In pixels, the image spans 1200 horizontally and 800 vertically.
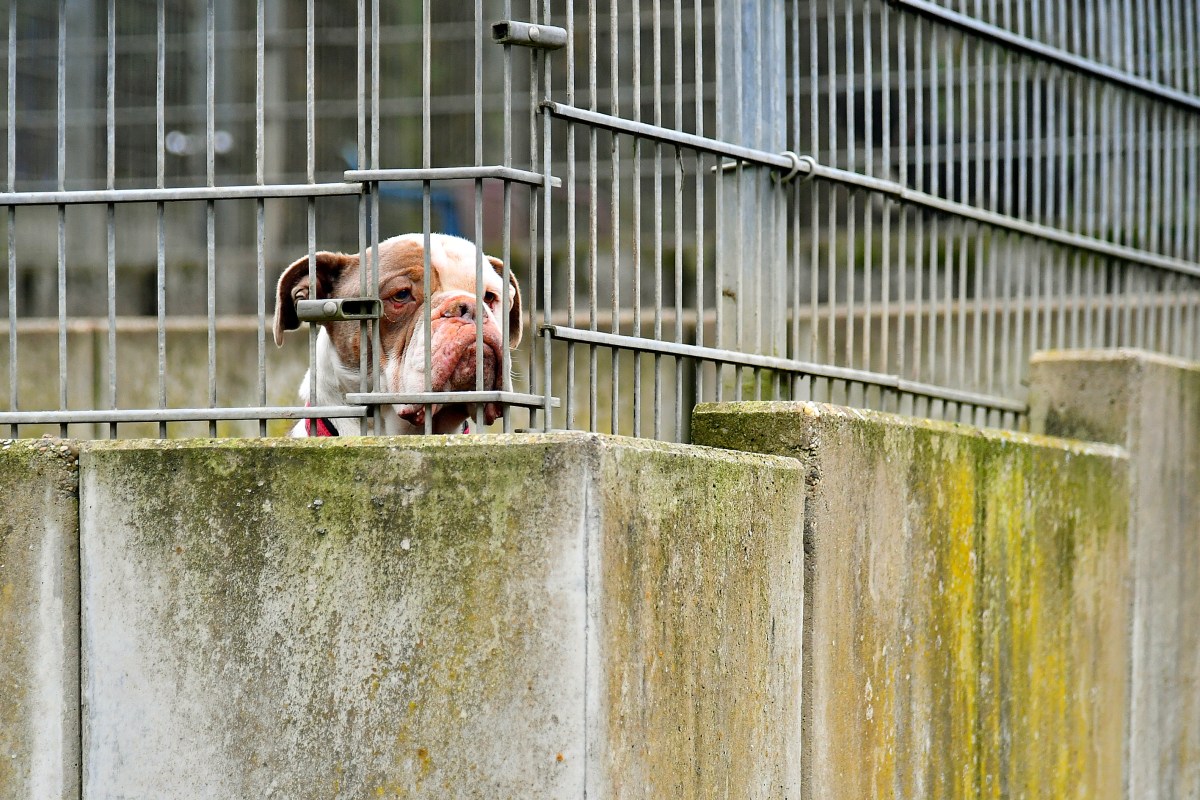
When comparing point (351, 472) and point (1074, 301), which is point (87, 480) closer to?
point (351, 472)

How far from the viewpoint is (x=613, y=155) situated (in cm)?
378

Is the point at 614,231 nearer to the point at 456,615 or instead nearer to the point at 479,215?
the point at 479,215

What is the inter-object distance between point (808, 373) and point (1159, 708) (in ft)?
8.44

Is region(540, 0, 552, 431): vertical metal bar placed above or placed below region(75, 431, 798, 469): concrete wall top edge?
above

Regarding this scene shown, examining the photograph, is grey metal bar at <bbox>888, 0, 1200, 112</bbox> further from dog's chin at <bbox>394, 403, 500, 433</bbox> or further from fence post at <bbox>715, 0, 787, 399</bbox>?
dog's chin at <bbox>394, 403, 500, 433</bbox>

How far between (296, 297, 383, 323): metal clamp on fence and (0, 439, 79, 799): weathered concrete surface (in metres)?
0.63

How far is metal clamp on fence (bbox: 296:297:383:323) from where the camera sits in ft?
11.5

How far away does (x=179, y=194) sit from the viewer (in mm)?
3689

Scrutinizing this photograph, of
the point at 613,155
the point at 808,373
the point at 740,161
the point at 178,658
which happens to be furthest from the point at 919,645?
the point at 178,658

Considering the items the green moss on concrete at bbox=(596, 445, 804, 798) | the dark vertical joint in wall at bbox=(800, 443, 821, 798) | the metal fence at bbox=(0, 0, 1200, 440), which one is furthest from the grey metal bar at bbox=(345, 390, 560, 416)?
the dark vertical joint in wall at bbox=(800, 443, 821, 798)

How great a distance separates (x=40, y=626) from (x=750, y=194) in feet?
7.28

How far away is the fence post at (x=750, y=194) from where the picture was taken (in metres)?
4.45

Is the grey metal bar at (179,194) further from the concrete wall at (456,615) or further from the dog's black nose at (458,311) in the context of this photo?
the dog's black nose at (458,311)

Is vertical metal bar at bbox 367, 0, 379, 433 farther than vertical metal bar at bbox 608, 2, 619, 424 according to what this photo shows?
No
